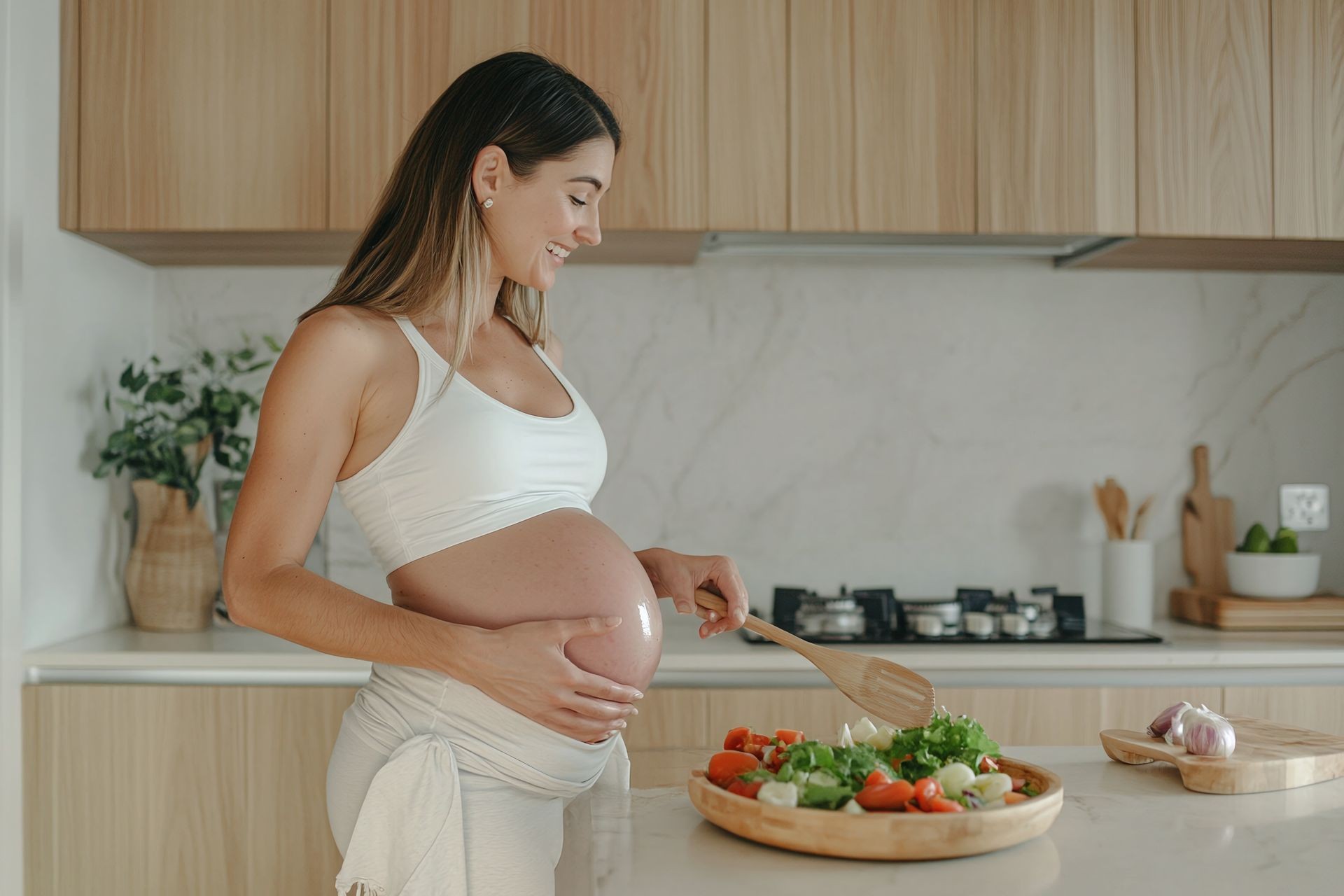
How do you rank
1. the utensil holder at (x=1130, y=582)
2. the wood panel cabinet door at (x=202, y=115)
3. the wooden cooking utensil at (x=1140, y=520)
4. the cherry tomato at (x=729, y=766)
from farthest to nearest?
the wooden cooking utensil at (x=1140, y=520), the utensil holder at (x=1130, y=582), the wood panel cabinet door at (x=202, y=115), the cherry tomato at (x=729, y=766)

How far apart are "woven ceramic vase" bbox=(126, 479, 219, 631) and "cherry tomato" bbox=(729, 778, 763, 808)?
1.49 m

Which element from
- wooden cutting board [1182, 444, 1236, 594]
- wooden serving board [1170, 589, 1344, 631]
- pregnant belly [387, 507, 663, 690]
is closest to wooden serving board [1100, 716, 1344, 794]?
pregnant belly [387, 507, 663, 690]

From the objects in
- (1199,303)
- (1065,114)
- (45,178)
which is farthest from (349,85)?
(1199,303)

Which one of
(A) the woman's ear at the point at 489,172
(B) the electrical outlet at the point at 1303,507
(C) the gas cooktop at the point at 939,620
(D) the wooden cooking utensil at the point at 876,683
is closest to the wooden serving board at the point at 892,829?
(D) the wooden cooking utensil at the point at 876,683

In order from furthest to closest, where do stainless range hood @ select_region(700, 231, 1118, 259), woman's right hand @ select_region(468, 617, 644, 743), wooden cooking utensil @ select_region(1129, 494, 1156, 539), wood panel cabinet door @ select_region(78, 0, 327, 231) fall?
wooden cooking utensil @ select_region(1129, 494, 1156, 539), stainless range hood @ select_region(700, 231, 1118, 259), wood panel cabinet door @ select_region(78, 0, 327, 231), woman's right hand @ select_region(468, 617, 644, 743)

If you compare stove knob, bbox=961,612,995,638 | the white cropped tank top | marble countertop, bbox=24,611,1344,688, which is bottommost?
marble countertop, bbox=24,611,1344,688

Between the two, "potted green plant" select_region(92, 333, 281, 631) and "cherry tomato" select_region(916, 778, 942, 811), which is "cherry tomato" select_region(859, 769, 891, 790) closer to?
"cherry tomato" select_region(916, 778, 942, 811)

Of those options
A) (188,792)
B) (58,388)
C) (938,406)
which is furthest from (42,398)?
(938,406)

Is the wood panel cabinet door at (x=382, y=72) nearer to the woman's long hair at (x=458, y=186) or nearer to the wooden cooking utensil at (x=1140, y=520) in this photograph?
the woman's long hair at (x=458, y=186)

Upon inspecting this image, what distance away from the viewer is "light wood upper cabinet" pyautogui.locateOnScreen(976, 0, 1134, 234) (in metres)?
1.96

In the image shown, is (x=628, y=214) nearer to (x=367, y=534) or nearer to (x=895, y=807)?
(x=367, y=534)

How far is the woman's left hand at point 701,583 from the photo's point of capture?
46.8 inches

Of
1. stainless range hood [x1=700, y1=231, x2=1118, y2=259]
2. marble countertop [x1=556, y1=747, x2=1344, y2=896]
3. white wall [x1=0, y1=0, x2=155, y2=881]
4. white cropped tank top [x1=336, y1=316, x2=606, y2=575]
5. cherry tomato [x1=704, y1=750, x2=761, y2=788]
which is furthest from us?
stainless range hood [x1=700, y1=231, x2=1118, y2=259]

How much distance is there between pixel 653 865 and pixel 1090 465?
5.96 feet
